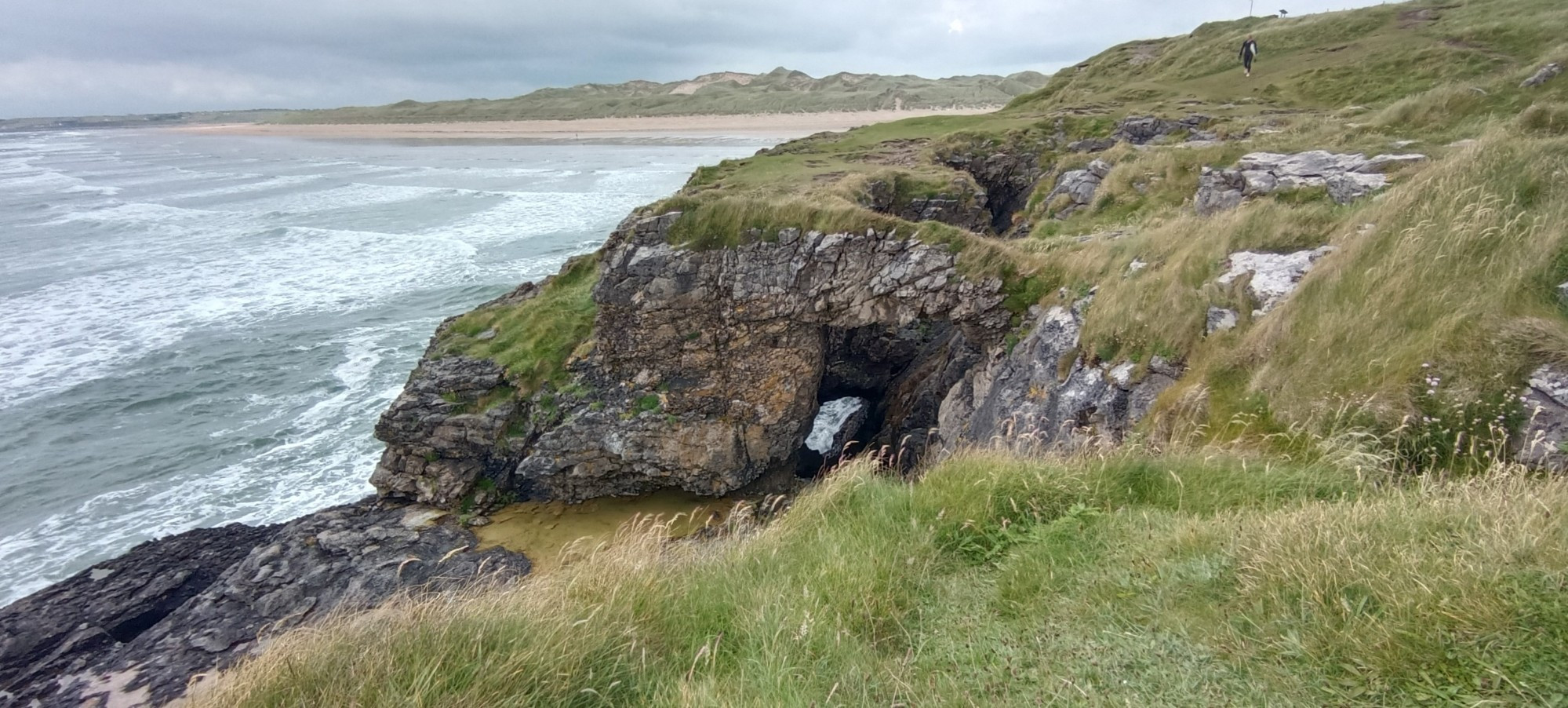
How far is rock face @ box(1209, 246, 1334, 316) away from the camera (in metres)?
8.48

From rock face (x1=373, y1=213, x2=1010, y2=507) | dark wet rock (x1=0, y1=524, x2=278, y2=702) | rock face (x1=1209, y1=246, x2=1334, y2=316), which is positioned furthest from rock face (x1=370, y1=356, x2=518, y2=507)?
rock face (x1=1209, y1=246, x2=1334, y2=316)

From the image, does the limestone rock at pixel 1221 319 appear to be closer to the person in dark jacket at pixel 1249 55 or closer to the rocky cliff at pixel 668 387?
the rocky cliff at pixel 668 387

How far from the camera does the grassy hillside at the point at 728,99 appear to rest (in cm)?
12900

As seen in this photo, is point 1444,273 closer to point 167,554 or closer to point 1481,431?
point 1481,431

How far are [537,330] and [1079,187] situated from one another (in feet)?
49.3

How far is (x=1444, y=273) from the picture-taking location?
654 centimetres

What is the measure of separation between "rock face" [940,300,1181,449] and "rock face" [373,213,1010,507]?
239cm

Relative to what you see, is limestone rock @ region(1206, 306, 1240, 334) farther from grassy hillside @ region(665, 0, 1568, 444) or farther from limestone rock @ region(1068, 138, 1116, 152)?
limestone rock @ region(1068, 138, 1116, 152)

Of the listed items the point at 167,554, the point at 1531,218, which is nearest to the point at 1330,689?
the point at 1531,218

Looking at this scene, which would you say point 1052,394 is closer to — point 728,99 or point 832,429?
point 832,429

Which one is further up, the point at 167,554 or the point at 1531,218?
the point at 1531,218

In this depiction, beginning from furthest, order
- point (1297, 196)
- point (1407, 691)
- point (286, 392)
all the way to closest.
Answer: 1. point (286, 392)
2. point (1297, 196)
3. point (1407, 691)

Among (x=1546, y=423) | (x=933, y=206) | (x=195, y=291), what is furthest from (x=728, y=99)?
(x=1546, y=423)

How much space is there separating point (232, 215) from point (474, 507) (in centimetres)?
4766
